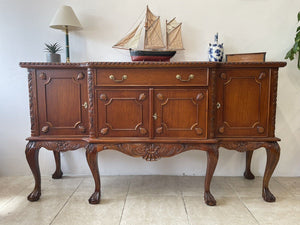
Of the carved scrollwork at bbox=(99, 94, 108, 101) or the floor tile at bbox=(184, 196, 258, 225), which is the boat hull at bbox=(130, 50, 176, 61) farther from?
the floor tile at bbox=(184, 196, 258, 225)

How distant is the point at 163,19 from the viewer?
1.98 m

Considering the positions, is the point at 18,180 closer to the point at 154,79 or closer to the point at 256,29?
the point at 154,79

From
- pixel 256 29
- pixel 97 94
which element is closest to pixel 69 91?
pixel 97 94

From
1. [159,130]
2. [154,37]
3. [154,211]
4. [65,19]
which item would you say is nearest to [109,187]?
[154,211]

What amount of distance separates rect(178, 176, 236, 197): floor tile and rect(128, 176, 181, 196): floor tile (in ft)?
0.21

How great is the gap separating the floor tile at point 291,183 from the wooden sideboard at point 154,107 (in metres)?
0.45

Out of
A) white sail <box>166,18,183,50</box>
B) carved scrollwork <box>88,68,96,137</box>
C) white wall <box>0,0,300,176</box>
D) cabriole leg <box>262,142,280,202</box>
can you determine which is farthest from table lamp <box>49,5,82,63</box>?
cabriole leg <box>262,142,280,202</box>

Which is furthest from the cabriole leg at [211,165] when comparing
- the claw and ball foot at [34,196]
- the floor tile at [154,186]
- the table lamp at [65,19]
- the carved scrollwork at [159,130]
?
the table lamp at [65,19]

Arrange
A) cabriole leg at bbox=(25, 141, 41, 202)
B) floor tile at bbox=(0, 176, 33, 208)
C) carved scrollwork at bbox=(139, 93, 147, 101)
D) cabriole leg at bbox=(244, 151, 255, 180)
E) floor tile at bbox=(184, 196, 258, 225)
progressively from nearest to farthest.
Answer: floor tile at bbox=(184, 196, 258, 225) < carved scrollwork at bbox=(139, 93, 147, 101) < cabriole leg at bbox=(25, 141, 41, 202) < floor tile at bbox=(0, 176, 33, 208) < cabriole leg at bbox=(244, 151, 255, 180)

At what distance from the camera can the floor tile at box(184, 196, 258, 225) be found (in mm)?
1438

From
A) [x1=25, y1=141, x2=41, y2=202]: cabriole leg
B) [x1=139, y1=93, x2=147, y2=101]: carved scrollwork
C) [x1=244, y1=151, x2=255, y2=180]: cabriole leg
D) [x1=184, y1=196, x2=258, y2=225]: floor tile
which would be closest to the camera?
[x1=184, y1=196, x2=258, y2=225]: floor tile

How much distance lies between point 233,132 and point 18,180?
191cm

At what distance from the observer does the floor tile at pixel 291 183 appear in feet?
6.06

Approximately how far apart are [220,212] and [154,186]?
60cm
